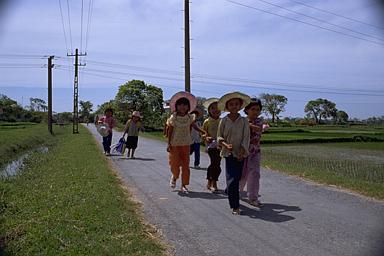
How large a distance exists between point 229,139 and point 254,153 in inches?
27.4

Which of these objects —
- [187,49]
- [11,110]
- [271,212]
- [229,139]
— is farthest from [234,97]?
[11,110]

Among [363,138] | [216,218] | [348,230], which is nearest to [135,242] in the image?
[216,218]

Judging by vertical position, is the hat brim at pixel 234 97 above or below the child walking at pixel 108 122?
above

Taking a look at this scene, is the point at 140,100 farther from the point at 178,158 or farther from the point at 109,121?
the point at 178,158

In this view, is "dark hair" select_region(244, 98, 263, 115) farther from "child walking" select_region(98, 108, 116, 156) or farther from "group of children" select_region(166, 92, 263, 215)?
"child walking" select_region(98, 108, 116, 156)

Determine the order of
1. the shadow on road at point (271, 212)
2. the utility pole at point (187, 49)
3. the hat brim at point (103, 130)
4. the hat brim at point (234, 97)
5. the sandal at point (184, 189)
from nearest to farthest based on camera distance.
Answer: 1. the shadow on road at point (271, 212)
2. the hat brim at point (234, 97)
3. the sandal at point (184, 189)
4. the hat brim at point (103, 130)
5. the utility pole at point (187, 49)

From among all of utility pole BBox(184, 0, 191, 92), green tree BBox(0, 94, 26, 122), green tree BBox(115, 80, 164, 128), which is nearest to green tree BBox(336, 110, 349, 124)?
green tree BBox(115, 80, 164, 128)

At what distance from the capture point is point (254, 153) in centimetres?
798

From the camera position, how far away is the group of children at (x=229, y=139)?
7.42 m

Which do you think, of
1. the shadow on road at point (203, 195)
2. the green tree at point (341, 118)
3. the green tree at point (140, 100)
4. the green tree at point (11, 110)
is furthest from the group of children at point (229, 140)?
the green tree at point (341, 118)

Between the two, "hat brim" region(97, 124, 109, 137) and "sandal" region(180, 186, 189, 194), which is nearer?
"sandal" region(180, 186, 189, 194)

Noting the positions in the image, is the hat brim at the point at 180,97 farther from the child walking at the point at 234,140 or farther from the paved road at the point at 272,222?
the paved road at the point at 272,222

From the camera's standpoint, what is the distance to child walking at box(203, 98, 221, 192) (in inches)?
368

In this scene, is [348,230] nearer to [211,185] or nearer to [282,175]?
[211,185]
